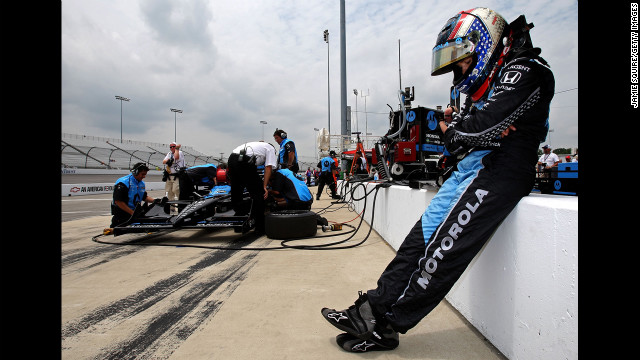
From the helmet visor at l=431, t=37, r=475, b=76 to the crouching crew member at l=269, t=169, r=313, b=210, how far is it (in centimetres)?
346

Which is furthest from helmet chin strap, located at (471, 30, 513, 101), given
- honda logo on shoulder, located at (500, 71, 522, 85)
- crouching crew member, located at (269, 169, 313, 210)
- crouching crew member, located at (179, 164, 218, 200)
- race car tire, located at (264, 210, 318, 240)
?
crouching crew member, located at (179, 164, 218, 200)

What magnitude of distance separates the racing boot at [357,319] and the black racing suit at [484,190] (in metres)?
0.07

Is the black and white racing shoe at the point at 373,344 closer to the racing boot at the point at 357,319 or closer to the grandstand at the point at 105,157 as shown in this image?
the racing boot at the point at 357,319

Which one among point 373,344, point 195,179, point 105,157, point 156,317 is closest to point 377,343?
point 373,344

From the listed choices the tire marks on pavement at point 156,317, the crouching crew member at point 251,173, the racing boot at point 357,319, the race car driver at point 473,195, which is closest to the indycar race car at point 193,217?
the crouching crew member at point 251,173

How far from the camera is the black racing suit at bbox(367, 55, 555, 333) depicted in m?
1.22

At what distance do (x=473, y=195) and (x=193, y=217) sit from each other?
3553mm

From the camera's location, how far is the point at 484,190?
1256 millimetres

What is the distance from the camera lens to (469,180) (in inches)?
52.7

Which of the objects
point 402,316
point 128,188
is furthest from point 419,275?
point 128,188

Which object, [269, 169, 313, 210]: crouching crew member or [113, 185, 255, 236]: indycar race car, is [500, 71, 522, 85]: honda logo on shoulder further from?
[269, 169, 313, 210]: crouching crew member

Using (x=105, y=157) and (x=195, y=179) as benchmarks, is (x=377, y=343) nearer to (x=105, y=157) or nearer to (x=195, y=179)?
(x=195, y=179)

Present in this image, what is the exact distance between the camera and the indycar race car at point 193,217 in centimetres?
373

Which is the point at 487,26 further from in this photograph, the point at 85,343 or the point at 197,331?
the point at 85,343
